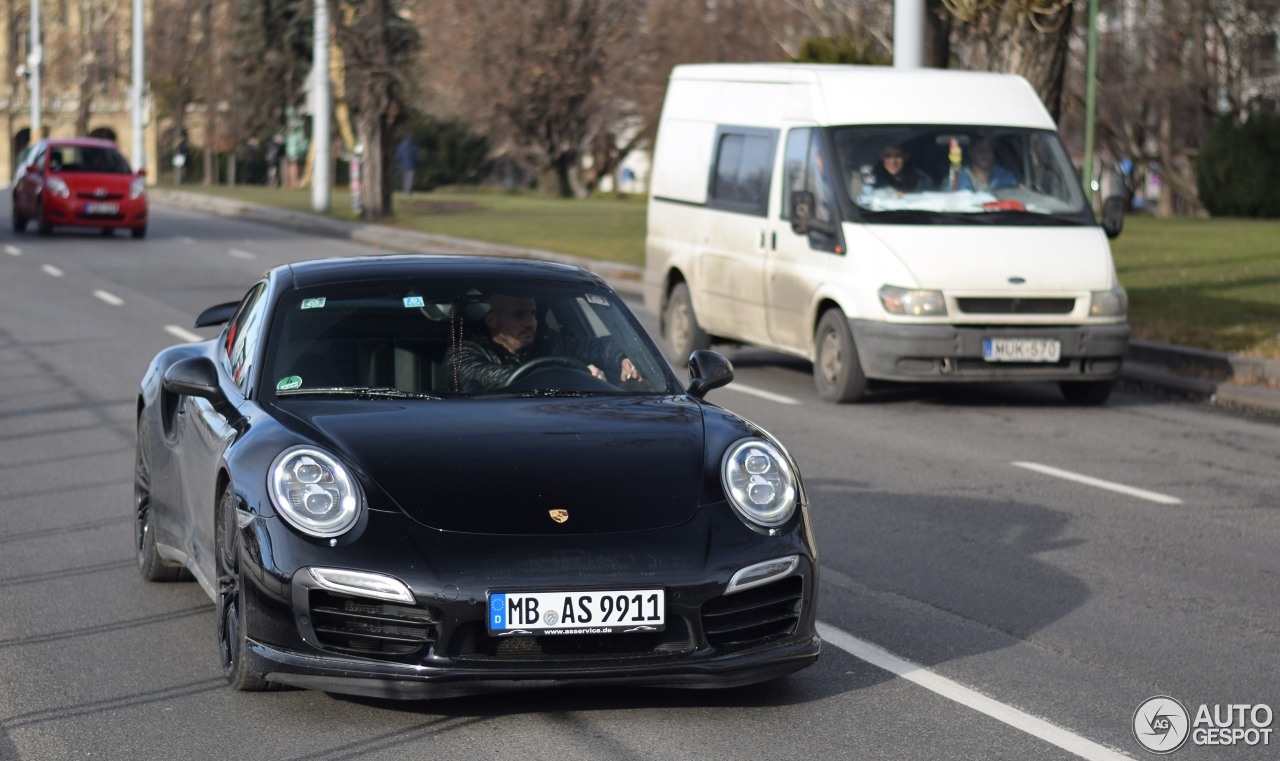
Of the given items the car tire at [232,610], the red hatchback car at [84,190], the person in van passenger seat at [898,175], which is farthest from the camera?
the red hatchback car at [84,190]

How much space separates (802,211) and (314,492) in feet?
30.7

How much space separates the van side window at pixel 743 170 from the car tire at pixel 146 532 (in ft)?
26.7

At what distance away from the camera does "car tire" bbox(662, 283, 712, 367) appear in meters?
16.7

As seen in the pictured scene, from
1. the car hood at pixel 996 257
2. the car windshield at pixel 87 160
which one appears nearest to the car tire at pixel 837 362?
the car hood at pixel 996 257

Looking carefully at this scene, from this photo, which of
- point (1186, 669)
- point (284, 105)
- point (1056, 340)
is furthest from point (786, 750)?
point (284, 105)

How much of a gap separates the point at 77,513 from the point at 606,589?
4764 mm

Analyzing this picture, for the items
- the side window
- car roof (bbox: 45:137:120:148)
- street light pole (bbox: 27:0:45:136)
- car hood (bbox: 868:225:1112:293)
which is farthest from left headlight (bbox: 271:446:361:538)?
street light pole (bbox: 27:0:45:136)

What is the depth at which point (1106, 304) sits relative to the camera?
1434 centimetres

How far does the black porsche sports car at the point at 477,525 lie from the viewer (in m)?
5.61

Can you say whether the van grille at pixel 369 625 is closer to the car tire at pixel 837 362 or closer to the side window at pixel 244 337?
the side window at pixel 244 337

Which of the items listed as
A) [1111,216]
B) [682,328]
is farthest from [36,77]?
[1111,216]

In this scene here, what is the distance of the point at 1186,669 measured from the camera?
6.70m

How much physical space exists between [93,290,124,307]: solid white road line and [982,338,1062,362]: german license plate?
36.4ft

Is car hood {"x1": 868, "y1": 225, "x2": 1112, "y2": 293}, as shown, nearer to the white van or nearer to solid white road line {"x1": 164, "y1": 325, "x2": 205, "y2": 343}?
the white van
